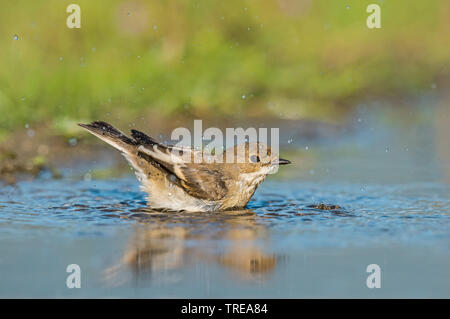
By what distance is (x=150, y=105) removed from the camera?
39.8 ft

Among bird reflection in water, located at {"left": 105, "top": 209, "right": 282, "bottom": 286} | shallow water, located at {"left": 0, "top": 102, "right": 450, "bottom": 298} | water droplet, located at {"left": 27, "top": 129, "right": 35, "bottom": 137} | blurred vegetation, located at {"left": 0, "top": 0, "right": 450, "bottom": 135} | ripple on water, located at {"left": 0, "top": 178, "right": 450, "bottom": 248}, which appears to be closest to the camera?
shallow water, located at {"left": 0, "top": 102, "right": 450, "bottom": 298}

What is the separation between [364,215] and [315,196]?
1.11 m

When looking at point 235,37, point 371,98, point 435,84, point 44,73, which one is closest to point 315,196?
point 44,73

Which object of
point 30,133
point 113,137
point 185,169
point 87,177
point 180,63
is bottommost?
point 87,177

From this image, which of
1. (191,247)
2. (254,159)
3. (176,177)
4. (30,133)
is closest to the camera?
(191,247)

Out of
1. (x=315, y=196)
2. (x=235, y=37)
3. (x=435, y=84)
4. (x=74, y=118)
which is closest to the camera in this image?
(x=315, y=196)

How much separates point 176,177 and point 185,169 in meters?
0.15

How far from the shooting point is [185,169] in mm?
7828

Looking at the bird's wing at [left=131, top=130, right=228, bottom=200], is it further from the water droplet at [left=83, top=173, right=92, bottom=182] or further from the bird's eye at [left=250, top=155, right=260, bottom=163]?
the water droplet at [left=83, top=173, right=92, bottom=182]

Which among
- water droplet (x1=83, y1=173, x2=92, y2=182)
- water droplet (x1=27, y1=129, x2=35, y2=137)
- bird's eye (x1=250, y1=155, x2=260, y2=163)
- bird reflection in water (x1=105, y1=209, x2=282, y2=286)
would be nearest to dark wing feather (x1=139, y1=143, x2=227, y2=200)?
bird reflection in water (x1=105, y1=209, x2=282, y2=286)

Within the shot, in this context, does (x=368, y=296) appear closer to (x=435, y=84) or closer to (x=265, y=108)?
(x=265, y=108)

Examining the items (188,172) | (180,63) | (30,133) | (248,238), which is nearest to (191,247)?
(248,238)

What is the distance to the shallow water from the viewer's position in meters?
5.14

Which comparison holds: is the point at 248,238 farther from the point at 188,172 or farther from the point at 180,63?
the point at 180,63
